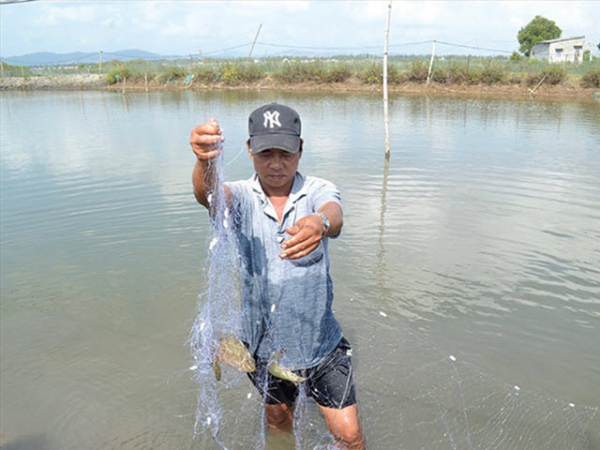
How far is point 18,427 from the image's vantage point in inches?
136

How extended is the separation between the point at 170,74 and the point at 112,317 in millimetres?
37892

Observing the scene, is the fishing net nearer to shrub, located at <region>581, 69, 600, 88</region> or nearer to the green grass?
shrub, located at <region>581, 69, 600, 88</region>

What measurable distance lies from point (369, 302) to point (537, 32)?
58000mm

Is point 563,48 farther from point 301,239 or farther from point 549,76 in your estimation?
point 301,239

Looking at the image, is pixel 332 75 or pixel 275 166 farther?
pixel 332 75

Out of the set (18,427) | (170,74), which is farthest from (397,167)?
(170,74)

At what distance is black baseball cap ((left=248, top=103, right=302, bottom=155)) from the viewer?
83.9 inches

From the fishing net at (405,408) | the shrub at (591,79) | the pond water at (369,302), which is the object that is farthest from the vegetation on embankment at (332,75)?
the fishing net at (405,408)

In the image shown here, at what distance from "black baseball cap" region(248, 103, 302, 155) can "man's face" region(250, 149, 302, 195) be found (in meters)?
0.05

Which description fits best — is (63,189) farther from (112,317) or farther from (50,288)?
(112,317)

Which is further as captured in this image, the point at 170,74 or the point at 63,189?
the point at 170,74

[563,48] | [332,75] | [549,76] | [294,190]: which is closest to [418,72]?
[332,75]

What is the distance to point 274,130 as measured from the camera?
7.02 ft

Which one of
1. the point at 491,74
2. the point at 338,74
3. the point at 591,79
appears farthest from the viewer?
the point at 338,74
